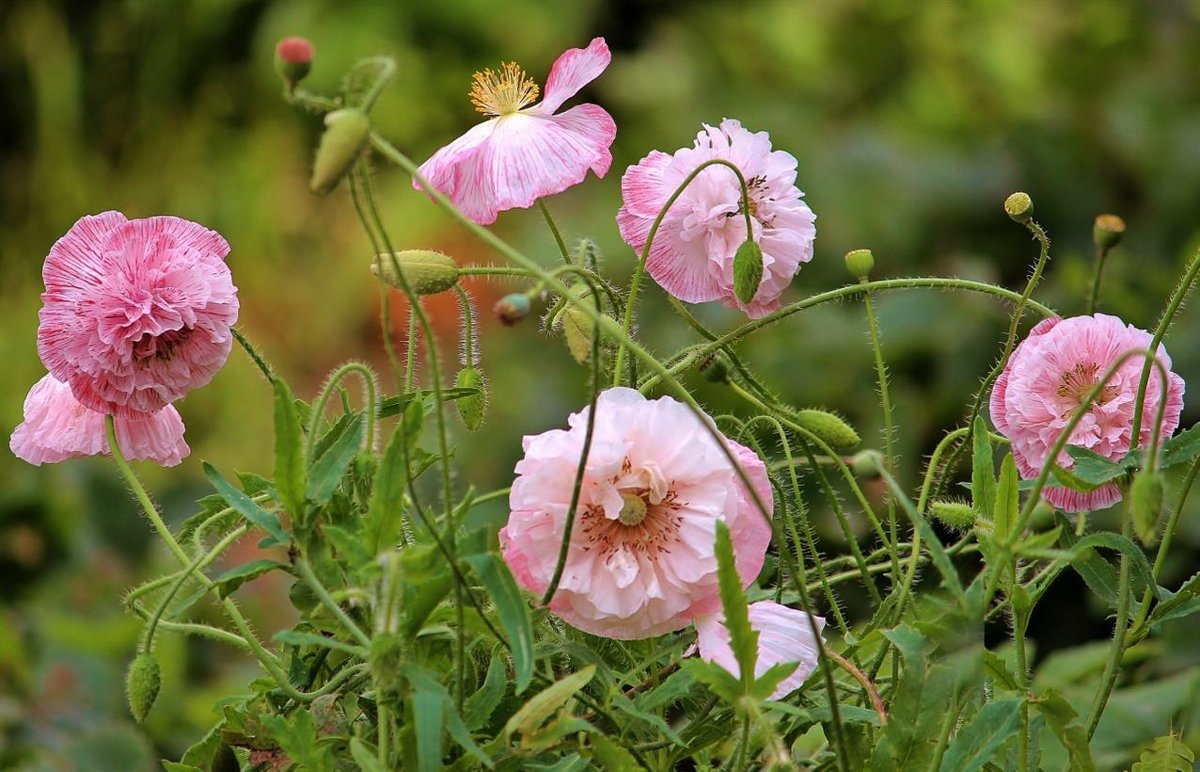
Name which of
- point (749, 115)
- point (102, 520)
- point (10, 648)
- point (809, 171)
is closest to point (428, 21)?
point (749, 115)

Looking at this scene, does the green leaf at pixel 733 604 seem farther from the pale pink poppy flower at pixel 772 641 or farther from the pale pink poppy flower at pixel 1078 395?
the pale pink poppy flower at pixel 1078 395

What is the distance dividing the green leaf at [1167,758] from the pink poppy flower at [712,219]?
0.87 feet

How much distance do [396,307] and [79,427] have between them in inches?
50.7

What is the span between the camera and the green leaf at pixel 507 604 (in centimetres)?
51

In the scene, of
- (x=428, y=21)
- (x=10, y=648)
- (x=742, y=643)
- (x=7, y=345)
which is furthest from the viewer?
(x=428, y=21)

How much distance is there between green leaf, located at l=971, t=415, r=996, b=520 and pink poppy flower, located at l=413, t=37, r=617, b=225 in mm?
192

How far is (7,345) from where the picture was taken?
264cm

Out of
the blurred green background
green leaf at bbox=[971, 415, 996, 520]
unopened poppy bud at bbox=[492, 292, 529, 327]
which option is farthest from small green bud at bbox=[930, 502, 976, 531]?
the blurred green background

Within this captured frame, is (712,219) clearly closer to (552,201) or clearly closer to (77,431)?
(77,431)

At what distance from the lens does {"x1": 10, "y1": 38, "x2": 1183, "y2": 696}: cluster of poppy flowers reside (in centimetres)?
57

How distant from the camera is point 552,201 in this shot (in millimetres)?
3008

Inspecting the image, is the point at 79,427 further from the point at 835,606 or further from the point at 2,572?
the point at 2,572

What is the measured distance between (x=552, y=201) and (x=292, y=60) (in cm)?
252

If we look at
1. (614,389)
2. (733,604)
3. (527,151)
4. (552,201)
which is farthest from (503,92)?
(552,201)
